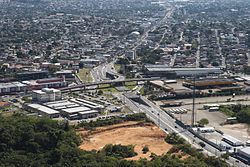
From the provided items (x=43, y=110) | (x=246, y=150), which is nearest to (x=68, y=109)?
(x=43, y=110)

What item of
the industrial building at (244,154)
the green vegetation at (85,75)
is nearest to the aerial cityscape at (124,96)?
the industrial building at (244,154)

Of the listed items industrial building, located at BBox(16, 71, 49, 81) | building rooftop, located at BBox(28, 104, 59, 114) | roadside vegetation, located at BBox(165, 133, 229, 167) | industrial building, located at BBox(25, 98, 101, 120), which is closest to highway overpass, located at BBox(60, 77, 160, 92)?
industrial building, located at BBox(25, 98, 101, 120)

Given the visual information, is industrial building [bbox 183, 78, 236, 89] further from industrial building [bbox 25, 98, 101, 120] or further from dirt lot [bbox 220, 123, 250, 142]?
dirt lot [bbox 220, 123, 250, 142]

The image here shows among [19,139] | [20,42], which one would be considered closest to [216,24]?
[20,42]

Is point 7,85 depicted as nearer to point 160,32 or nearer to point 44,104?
point 44,104

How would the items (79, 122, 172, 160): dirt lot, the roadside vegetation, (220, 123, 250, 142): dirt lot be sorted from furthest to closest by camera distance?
(220, 123, 250, 142): dirt lot < (79, 122, 172, 160): dirt lot < the roadside vegetation

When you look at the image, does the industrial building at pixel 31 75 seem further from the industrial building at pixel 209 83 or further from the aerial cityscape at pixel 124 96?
the industrial building at pixel 209 83

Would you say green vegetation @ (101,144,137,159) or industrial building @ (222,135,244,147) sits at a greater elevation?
green vegetation @ (101,144,137,159)
